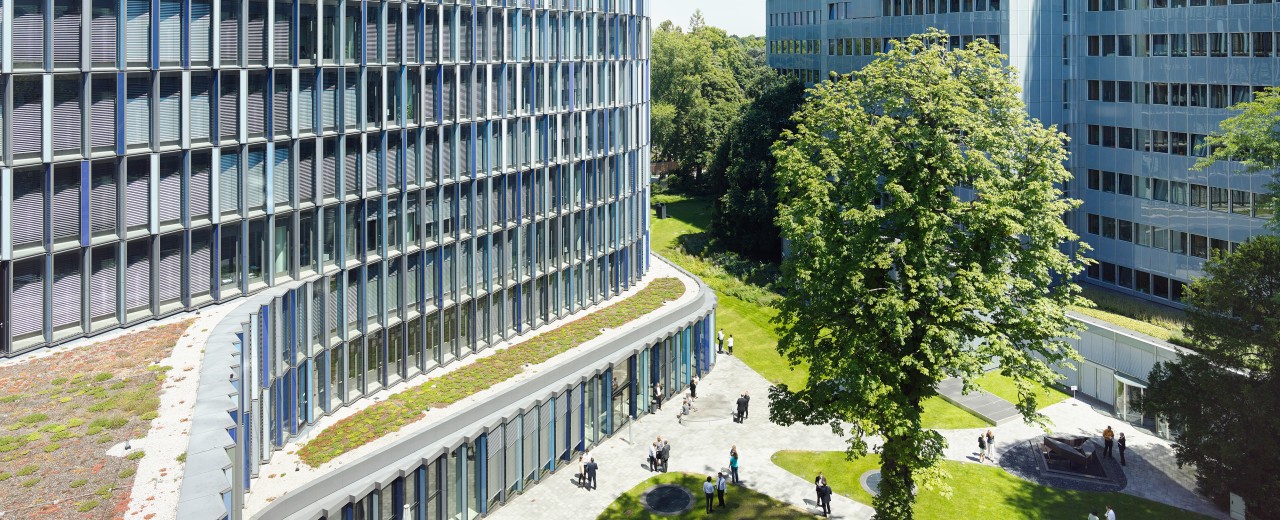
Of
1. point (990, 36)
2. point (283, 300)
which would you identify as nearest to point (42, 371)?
point (283, 300)

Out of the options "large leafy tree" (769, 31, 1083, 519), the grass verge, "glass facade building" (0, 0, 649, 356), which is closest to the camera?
"glass facade building" (0, 0, 649, 356)

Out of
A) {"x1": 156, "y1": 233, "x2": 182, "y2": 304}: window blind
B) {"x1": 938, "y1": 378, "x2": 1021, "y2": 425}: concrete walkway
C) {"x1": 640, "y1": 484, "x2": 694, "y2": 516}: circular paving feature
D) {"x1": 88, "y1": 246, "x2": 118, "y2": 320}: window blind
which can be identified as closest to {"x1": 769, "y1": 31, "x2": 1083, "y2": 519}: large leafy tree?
{"x1": 640, "y1": 484, "x2": 694, "y2": 516}: circular paving feature

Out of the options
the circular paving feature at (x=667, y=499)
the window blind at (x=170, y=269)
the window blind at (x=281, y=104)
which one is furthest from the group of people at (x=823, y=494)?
the window blind at (x=170, y=269)

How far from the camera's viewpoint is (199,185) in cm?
3619

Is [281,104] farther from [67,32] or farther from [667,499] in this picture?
[667,499]

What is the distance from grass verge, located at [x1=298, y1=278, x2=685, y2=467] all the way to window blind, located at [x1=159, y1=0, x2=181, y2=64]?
1452 cm

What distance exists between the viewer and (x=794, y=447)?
48938mm

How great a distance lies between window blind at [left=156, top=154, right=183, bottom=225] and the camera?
35.0 metres

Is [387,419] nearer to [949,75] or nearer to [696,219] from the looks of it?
[949,75]

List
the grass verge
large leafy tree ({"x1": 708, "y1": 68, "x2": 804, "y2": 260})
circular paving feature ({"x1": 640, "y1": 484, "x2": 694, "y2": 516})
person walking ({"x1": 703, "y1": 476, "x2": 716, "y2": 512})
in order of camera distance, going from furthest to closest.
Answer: large leafy tree ({"x1": 708, "y1": 68, "x2": 804, "y2": 260}) → circular paving feature ({"x1": 640, "y1": 484, "x2": 694, "y2": 516}) → person walking ({"x1": 703, "y1": 476, "x2": 716, "y2": 512}) → the grass verge

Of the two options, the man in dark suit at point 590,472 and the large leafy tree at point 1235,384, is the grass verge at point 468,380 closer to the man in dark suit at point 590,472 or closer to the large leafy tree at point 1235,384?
the man in dark suit at point 590,472

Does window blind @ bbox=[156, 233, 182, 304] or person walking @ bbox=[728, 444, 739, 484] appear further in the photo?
person walking @ bbox=[728, 444, 739, 484]

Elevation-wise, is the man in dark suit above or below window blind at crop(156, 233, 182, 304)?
below

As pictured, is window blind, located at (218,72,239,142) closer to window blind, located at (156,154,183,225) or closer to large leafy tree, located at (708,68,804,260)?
window blind, located at (156,154,183,225)
